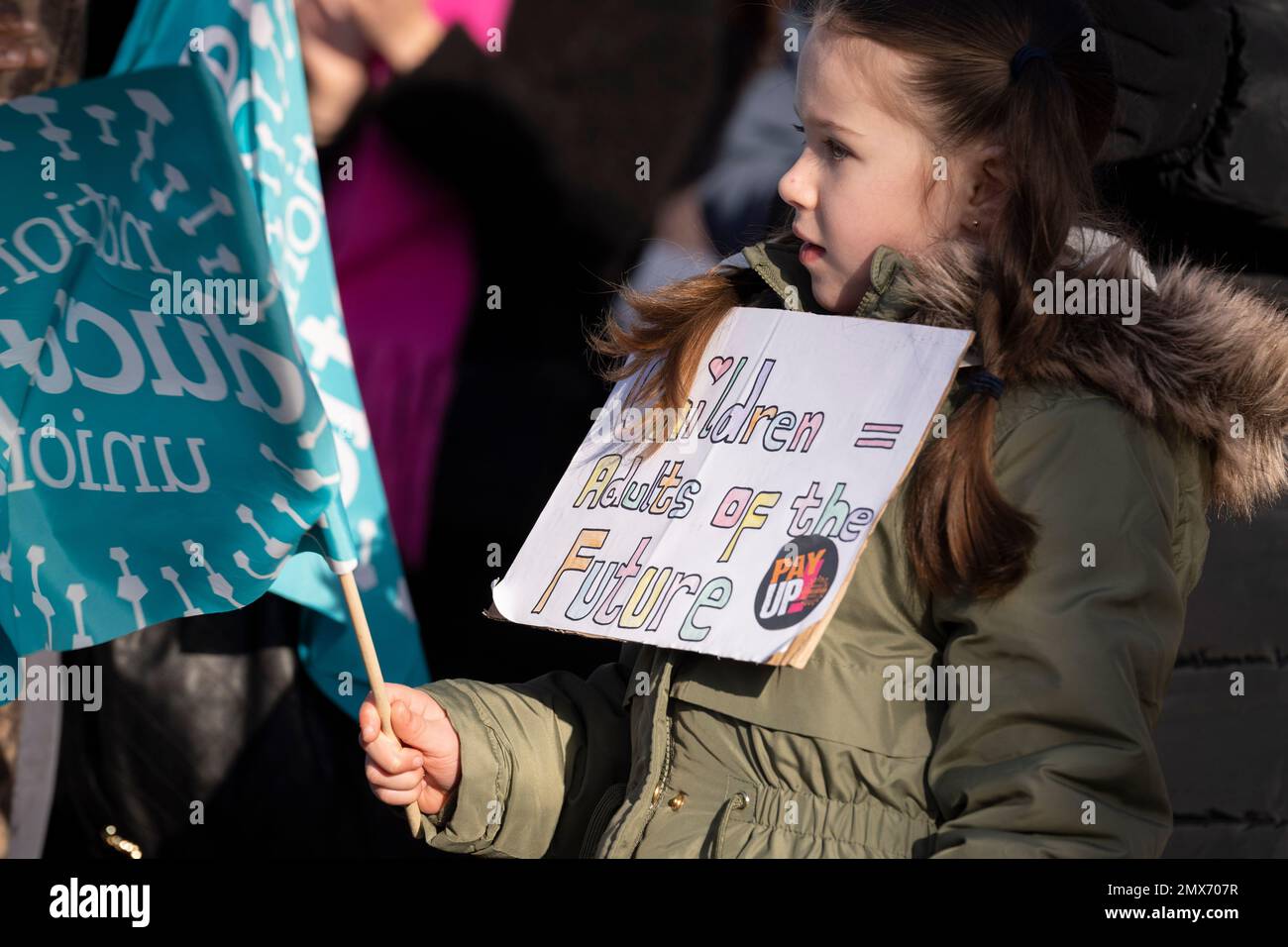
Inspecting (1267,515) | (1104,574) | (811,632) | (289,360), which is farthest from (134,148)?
(1267,515)

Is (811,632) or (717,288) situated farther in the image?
(717,288)

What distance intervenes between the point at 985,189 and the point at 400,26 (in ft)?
5.90

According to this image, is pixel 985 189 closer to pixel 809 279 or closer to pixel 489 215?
pixel 809 279

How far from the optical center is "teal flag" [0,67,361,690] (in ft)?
5.94

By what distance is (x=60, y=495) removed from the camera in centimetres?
207

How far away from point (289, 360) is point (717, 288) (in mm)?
675

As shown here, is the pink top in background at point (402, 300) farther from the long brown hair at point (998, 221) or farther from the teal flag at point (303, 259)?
the long brown hair at point (998, 221)

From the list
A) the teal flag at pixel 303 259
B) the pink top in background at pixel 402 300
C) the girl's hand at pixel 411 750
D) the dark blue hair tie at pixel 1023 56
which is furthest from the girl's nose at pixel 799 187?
the pink top in background at pixel 402 300

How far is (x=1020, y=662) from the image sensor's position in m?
1.68

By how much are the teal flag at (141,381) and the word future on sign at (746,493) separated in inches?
13.2

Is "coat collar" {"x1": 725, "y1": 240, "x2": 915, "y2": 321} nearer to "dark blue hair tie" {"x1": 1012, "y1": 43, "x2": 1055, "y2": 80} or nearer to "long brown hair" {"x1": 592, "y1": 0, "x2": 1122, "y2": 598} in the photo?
"long brown hair" {"x1": 592, "y1": 0, "x2": 1122, "y2": 598}

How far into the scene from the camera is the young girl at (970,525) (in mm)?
1678

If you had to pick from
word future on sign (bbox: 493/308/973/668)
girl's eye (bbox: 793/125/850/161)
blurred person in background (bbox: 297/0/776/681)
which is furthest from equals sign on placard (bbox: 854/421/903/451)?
blurred person in background (bbox: 297/0/776/681)

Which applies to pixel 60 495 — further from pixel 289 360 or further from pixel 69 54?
pixel 69 54
